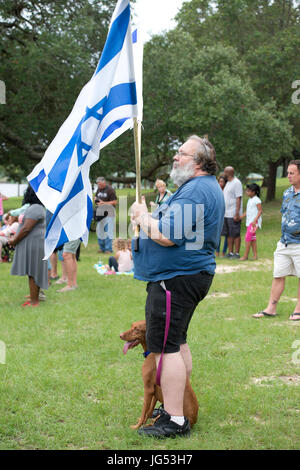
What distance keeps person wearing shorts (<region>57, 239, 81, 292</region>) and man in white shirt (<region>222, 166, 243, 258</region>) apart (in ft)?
16.6

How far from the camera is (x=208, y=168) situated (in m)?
3.90

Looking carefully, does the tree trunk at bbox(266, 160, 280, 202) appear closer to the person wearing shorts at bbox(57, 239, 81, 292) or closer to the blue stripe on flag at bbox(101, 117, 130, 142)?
the person wearing shorts at bbox(57, 239, 81, 292)

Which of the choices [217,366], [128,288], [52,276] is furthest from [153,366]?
[52,276]

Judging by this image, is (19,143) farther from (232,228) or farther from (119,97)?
(119,97)

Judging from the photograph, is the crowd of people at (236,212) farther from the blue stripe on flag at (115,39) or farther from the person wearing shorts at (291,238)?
the blue stripe on flag at (115,39)

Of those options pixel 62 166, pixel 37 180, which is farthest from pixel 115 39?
pixel 37 180

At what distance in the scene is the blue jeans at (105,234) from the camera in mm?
15266

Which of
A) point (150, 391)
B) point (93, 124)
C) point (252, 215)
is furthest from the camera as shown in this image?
point (252, 215)

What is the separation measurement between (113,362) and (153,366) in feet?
5.87

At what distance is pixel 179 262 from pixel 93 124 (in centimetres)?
124

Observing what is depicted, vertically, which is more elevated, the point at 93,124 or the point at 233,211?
the point at 93,124

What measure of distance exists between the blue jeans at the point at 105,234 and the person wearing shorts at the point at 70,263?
552cm

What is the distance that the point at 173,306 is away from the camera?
12.5 feet

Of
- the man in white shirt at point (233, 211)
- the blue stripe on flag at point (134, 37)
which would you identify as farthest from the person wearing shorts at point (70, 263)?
the blue stripe on flag at point (134, 37)
